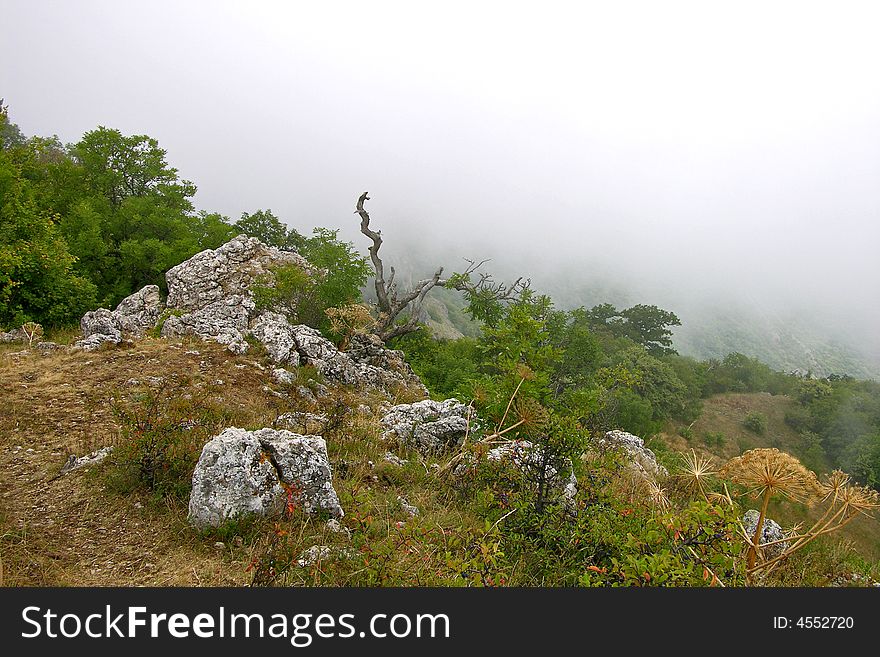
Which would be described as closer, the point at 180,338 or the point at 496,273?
the point at 180,338

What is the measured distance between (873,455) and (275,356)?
55.0 metres

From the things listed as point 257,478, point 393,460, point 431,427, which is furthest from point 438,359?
point 257,478

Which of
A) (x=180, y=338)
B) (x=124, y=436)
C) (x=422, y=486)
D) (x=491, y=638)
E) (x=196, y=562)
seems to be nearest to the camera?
(x=491, y=638)

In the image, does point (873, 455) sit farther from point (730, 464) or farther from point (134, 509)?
point (134, 509)

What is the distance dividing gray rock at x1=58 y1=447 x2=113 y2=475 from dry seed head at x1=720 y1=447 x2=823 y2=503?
308 inches

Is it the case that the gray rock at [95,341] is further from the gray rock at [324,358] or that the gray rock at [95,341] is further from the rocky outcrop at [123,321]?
the gray rock at [324,358]

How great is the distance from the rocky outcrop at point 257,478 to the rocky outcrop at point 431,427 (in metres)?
2.78

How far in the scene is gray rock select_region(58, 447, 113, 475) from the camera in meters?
5.57

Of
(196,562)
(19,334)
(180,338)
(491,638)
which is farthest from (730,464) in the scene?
(19,334)

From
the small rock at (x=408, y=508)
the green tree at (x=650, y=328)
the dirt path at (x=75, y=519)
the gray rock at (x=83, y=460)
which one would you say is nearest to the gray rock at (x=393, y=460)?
the small rock at (x=408, y=508)

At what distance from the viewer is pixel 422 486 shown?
6652 mm

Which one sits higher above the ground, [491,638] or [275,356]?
[491,638]

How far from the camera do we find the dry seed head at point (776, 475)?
4.51 meters

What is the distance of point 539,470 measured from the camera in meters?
Answer: 5.96
